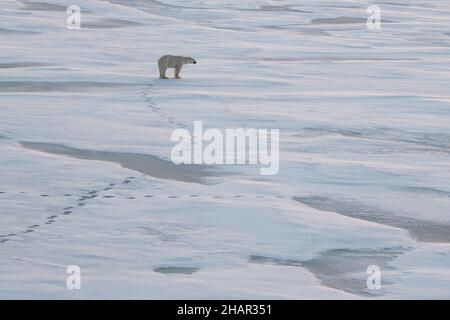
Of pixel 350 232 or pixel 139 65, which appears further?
pixel 139 65

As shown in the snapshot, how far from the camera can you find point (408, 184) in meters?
7.55

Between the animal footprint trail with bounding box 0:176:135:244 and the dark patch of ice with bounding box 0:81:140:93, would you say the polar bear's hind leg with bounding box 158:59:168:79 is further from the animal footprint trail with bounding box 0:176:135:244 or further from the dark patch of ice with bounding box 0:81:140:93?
the animal footprint trail with bounding box 0:176:135:244

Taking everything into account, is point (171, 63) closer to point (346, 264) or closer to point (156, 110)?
point (156, 110)

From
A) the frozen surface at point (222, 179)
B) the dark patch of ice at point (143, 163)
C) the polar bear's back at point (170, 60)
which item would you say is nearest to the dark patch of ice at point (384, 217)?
the frozen surface at point (222, 179)

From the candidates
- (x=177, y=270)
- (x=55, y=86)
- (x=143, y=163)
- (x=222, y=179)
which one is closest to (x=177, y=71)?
(x=55, y=86)

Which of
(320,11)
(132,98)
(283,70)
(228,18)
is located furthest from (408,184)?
(320,11)

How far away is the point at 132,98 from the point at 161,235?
5.44 meters

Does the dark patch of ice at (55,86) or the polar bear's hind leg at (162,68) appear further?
the polar bear's hind leg at (162,68)

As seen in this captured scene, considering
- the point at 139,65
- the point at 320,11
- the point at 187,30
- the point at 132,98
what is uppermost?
the point at 320,11

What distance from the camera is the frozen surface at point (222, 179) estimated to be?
17.7ft

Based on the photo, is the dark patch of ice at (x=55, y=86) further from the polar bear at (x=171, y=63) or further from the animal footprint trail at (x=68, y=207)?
the animal footprint trail at (x=68, y=207)

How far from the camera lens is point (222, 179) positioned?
7.57m
